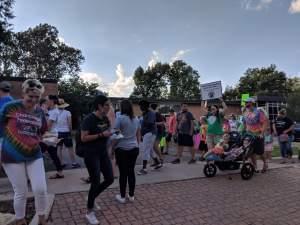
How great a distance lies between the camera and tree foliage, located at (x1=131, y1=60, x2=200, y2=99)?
6569cm

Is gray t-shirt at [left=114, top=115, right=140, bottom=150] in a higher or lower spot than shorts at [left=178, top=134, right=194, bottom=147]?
higher

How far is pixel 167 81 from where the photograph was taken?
69.0m

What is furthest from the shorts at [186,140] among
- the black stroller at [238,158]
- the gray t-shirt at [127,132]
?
the gray t-shirt at [127,132]

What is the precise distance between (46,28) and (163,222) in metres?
43.1

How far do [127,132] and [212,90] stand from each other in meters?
4.68

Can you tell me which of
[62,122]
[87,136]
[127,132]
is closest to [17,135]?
[87,136]

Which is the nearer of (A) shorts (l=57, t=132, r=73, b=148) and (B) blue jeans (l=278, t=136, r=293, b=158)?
(A) shorts (l=57, t=132, r=73, b=148)

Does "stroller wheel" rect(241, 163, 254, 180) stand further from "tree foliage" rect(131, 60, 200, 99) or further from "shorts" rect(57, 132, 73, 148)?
"tree foliage" rect(131, 60, 200, 99)

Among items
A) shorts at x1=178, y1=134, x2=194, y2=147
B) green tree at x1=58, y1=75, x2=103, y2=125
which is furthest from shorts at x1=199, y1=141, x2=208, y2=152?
green tree at x1=58, y1=75, x2=103, y2=125

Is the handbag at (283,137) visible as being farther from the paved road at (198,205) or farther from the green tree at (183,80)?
the green tree at (183,80)

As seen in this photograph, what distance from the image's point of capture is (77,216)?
458 cm

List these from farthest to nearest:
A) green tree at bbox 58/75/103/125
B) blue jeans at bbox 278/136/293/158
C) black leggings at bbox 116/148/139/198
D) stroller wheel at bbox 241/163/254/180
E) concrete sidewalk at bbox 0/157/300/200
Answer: green tree at bbox 58/75/103/125, blue jeans at bbox 278/136/293/158, stroller wheel at bbox 241/163/254/180, concrete sidewalk at bbox 0/157/300/200, black leggings at bbox 116/148/139/198

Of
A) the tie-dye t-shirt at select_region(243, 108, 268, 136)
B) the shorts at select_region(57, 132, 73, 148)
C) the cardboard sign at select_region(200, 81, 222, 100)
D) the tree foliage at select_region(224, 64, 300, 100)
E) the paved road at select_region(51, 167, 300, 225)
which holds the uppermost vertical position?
the tree foliage at select_region(224, 64, 300, 100)

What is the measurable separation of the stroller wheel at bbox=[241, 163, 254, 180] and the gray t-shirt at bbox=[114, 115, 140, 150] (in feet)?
10.4
